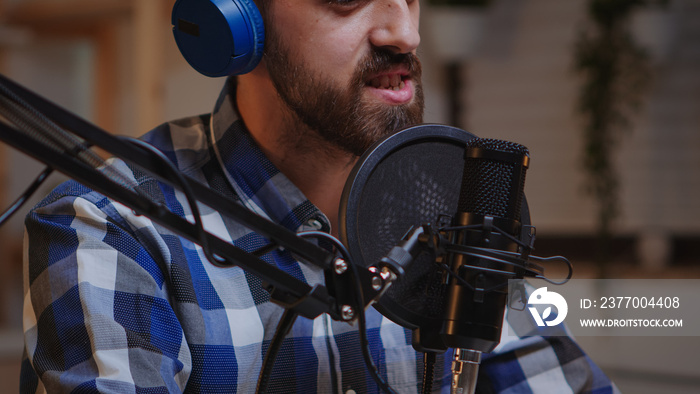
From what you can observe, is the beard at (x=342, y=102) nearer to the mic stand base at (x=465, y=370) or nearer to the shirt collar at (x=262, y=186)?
the shirt collar at (x=262, y=186)

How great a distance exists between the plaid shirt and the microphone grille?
0.59ft

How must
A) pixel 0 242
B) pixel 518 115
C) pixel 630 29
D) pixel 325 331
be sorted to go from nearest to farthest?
pixel 325 331
pixel 630 29
pixel 518 115
pixel 0 242

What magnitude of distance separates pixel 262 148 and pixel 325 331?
28 centimetres

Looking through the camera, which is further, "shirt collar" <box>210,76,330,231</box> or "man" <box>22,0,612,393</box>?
"shirt collar" <box>210,76,330,231</box>

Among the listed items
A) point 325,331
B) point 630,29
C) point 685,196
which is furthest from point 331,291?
point 685,196

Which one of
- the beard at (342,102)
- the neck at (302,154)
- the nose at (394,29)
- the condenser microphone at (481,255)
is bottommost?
the condenser microphone at (481,255)

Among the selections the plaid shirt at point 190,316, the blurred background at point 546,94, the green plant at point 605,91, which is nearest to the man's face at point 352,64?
the plaid shirt at point 190,316

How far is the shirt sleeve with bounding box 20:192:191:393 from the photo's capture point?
2.21 ft

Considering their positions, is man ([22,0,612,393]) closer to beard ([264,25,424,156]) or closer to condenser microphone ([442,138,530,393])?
beard ([264,25,424,156])

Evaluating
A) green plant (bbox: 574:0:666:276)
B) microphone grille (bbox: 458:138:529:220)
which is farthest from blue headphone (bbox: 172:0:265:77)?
green plant (bbox: 574:0:666:276)

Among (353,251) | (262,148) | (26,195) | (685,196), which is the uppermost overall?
(685,196)

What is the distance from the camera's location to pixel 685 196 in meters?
3.32

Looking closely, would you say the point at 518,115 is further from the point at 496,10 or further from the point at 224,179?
the point at 224,179

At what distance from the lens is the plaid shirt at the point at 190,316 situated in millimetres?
692
